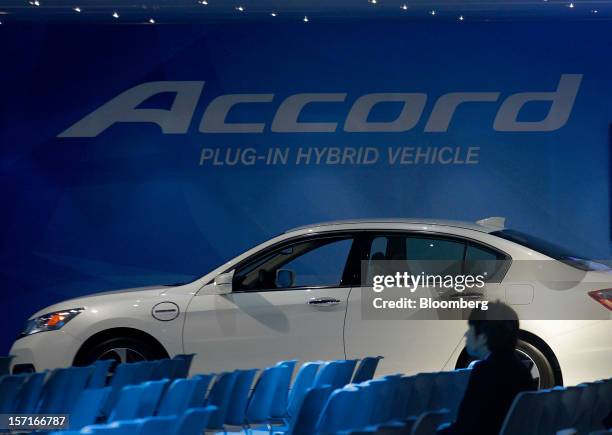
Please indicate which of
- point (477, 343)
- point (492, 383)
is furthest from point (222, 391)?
point (492, 383)

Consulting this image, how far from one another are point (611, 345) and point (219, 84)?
6.20 m

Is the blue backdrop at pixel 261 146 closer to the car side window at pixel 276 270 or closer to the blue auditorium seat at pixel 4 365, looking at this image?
the car side window at pixel 276 270

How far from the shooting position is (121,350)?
29.7 feet

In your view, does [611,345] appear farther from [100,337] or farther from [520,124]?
[520,124]

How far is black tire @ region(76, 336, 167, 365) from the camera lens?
9.04 m

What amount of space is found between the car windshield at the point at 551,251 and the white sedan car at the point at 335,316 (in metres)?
0.02

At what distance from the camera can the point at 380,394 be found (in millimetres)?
5707

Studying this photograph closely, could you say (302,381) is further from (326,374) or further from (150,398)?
(150,398)

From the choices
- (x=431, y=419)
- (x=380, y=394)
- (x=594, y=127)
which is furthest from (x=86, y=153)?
(x=431, y=419)

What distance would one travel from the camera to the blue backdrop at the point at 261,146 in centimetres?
1291

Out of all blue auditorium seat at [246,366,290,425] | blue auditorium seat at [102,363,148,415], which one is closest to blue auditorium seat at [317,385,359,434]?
blue auditorium seat at [246,366,290,425]

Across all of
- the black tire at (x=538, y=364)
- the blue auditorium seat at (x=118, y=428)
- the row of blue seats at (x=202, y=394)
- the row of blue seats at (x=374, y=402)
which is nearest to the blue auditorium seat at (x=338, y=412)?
the row of blue seats at (x=374, y=402)

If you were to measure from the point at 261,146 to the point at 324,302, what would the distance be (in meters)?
4.52

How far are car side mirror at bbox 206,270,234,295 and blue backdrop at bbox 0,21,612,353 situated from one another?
12.9 ft
